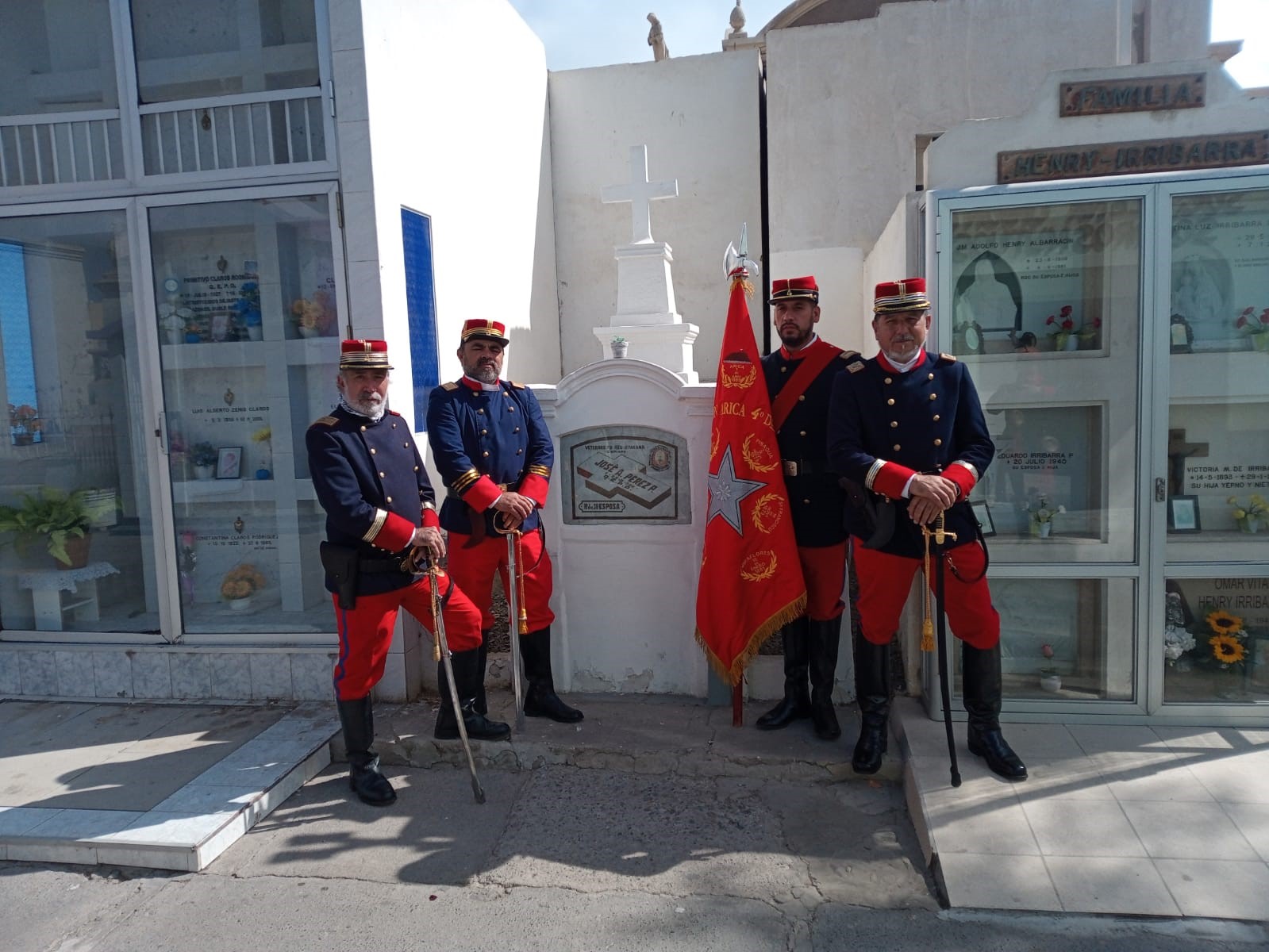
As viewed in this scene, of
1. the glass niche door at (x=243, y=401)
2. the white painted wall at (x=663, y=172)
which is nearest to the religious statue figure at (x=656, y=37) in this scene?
the white painted wall at (x=663, y=172)

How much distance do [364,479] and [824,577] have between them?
7.12ft

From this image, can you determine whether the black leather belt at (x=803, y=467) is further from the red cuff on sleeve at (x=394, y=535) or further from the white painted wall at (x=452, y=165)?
the white painted wall at (x=452, y=165)

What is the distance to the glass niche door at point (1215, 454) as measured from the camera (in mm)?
4238

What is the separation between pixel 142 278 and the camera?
16.8 feet

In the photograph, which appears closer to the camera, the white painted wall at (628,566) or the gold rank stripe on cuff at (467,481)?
the gold rank stripe on cuff at (467,481)

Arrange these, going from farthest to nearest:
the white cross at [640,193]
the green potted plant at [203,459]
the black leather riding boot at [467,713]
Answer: the white cross at [640,193]
the green potted plant at [203,459]
the black leather riding boot at [467,713]

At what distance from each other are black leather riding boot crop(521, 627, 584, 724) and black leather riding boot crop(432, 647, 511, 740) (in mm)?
260

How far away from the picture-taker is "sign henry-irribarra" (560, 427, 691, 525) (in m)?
4.77

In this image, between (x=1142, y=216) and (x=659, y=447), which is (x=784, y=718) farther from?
(x=1142, y=216)

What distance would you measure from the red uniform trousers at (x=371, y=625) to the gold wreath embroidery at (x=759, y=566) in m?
1.37

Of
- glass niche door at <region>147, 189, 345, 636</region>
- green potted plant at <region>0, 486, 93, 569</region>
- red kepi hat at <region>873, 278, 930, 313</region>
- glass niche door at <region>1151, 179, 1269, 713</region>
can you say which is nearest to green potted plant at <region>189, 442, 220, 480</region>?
glass niche door at <region>147, 189, 345, 636</region>

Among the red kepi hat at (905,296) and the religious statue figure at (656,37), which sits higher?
the religious statue figure at (656,37)

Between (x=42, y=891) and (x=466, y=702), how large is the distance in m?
1.81

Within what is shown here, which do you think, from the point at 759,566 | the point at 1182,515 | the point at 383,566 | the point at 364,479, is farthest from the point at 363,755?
the point at 1182,515
